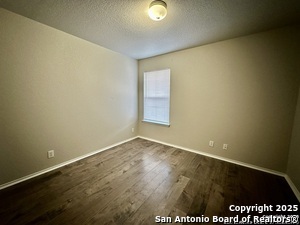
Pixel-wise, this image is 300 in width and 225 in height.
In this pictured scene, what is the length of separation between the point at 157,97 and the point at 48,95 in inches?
92.3

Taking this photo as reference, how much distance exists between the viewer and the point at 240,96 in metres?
2.26

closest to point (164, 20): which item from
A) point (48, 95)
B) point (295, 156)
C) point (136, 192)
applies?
point (48, 95)

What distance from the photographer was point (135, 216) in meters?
1.30

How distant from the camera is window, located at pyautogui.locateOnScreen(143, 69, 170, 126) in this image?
10.6 feet

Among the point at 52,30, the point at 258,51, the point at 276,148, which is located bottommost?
the point at 276,148

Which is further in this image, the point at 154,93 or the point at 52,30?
the point at 154,93

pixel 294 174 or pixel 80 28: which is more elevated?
pixel 80 28

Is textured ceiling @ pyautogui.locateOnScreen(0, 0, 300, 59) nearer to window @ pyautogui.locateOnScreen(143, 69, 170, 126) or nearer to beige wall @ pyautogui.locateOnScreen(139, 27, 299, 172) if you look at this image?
beige wall @ pyautogui.locateOnScreen(139, 27, 299, 172)

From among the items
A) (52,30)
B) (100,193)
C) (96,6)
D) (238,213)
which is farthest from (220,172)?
(52,30)

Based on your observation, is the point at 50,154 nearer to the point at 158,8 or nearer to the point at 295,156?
the point at 158,8

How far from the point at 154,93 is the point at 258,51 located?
2260 millimetres

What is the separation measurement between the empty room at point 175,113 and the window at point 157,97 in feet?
0.89

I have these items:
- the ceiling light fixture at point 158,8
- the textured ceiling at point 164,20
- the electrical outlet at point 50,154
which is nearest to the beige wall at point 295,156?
the textured ceiling at point 164,20

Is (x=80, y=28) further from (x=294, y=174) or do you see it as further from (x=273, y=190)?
(x=294, y=174)
